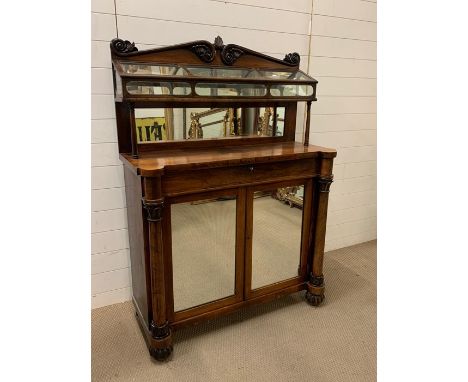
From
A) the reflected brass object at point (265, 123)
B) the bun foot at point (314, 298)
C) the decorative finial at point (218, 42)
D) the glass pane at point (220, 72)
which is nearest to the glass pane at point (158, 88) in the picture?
the glass pane at point (220, 72)

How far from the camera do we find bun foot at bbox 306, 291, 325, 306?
2082 mm

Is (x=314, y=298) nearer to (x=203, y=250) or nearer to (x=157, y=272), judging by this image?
(x=203, y=250)

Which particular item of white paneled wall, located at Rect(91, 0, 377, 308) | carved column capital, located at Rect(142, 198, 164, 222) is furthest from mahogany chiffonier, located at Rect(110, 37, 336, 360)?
white paneled wall, located at Rect(91, 0, 377, 308)

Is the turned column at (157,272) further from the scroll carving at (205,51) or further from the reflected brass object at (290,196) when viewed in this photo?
the scroll carving at (205,51)

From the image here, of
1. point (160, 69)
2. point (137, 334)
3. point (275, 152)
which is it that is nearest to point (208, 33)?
point (160, 69)

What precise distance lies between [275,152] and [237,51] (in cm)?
60

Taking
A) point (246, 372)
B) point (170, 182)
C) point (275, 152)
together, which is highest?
point (275, 152)

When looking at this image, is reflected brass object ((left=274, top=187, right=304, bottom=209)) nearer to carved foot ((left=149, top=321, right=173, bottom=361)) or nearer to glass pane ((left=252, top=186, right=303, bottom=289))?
Result: glass pane ((left=252, top=186, right=303, bottom=289))

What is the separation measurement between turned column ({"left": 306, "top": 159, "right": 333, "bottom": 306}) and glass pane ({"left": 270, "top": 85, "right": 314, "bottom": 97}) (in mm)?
415

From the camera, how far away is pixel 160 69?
1665mm

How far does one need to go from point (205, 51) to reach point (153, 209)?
35.3 inches

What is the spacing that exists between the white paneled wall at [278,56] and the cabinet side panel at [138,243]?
22 centimetres

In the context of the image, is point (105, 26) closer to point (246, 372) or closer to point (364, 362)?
point (246, 372)

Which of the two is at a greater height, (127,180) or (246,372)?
(127,180)
